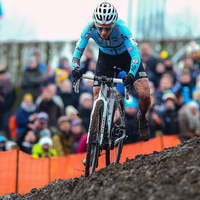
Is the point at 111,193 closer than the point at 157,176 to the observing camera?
Yes

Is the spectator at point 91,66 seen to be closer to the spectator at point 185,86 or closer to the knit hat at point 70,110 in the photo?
the knit hat at point 70,110

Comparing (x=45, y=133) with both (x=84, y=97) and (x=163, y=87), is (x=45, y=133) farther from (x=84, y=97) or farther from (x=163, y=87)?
(x=163, y=87)

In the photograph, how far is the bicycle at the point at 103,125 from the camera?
6285 millimetres

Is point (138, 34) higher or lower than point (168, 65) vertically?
higher

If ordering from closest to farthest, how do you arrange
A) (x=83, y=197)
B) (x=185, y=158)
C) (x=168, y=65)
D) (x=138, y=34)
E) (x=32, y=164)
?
(x=83, y=197)
(x=185, y=158)
(x=32, y=164)
(x=168, y=65)
(x=138, y=34)

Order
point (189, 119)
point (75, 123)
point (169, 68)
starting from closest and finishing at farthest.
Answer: point (75, 123)
point (189, 119)
point (169, 68)

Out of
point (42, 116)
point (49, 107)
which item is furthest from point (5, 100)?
point (42, 116)

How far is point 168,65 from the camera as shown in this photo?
1338 centimetres

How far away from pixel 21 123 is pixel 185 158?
23.5 ft

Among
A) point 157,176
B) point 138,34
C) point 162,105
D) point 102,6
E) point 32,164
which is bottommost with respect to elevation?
point 32,164

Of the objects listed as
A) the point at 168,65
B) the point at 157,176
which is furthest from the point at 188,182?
the point at 168,65

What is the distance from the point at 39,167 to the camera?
9008mm

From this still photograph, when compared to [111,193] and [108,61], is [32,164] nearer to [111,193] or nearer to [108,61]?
[108,61]

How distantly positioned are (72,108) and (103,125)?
546 cm
